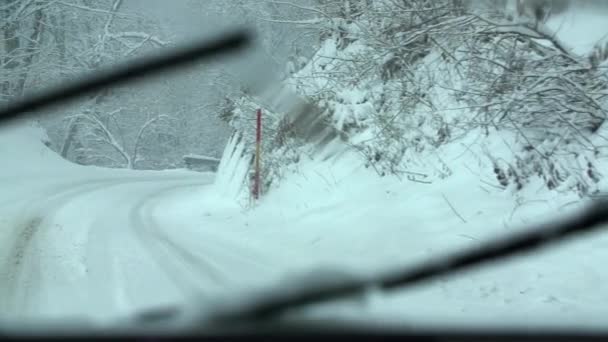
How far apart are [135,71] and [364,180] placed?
25.1ft

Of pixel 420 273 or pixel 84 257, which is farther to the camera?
pixel 84 257

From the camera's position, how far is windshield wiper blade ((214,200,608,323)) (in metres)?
2.51

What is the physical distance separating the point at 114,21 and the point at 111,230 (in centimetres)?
1034

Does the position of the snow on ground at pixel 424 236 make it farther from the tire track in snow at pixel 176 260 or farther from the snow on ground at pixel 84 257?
the snow on ground at pixel 84 257

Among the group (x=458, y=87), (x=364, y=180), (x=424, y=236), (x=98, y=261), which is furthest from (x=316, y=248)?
(x=364, y=180)

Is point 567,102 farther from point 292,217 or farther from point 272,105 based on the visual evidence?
point 272,105

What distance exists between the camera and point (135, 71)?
3.28m

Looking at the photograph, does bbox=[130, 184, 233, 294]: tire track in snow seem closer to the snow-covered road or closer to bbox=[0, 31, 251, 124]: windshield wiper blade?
the snow-covered road

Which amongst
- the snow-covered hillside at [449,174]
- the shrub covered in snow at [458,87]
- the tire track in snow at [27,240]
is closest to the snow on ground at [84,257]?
the tire track in snow at [27,240]

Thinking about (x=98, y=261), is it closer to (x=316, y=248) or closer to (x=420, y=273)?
(x=316, y=248)

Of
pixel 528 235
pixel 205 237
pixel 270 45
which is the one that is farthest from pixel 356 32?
pixel 528 235

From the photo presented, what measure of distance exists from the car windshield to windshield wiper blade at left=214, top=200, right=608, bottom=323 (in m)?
0.06

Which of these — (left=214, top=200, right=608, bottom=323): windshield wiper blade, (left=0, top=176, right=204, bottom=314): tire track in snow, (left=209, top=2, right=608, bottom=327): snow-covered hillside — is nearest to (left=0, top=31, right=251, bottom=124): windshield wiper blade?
(left=214, top=200, right=608, bottom=323): windshield wiper blade

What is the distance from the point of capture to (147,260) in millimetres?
7152
